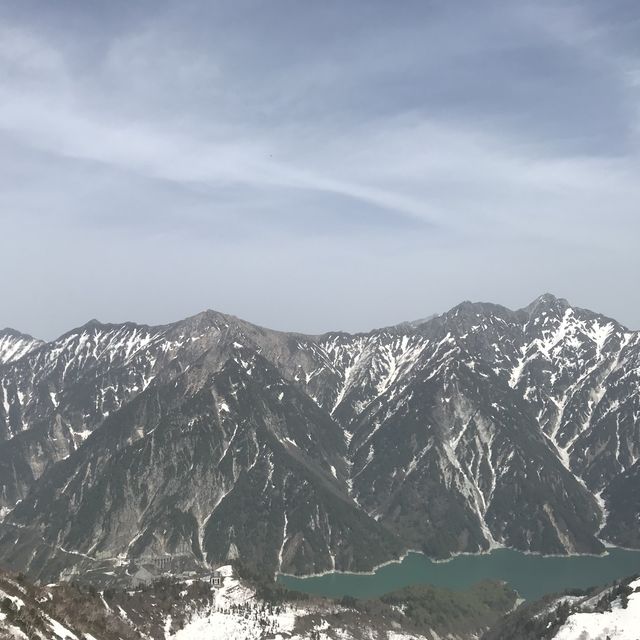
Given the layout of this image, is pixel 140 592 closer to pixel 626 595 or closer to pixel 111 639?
pixel 111 639

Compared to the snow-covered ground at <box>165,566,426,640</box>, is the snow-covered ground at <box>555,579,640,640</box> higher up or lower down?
higher up

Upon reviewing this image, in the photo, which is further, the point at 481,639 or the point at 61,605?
the point at 481,639

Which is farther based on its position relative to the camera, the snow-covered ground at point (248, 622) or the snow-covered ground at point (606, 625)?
the snow-covered ground at point (248, 622)

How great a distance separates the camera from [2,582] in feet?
215

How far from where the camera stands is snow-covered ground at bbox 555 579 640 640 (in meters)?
137

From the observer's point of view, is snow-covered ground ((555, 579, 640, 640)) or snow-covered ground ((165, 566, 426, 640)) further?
snow-covered ground ((165, 566, 426, 640))

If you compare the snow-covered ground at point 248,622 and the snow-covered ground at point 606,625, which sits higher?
the snow-covered ground at point 606,625

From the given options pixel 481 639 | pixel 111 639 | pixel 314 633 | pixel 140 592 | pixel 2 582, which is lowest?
pixel 481 639

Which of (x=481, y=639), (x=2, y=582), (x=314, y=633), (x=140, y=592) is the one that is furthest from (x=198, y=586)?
(x=2, y=582)

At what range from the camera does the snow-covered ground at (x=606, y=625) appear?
13712 cm

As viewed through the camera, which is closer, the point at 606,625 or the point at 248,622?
the point at 606,625

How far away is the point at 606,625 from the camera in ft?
459

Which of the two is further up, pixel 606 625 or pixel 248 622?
pixel 606 625

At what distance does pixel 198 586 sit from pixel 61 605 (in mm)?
107483
